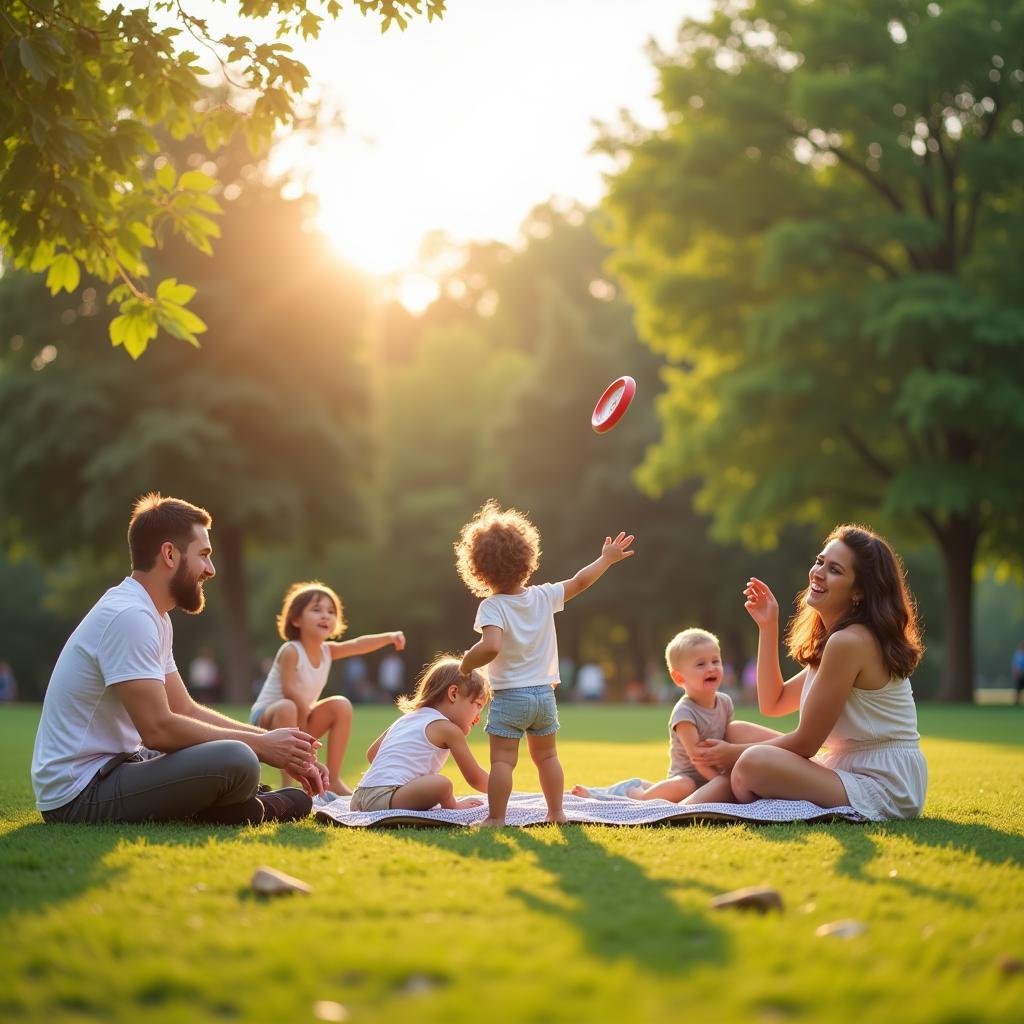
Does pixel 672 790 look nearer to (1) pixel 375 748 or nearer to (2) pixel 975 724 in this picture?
(1) pixel 375 748

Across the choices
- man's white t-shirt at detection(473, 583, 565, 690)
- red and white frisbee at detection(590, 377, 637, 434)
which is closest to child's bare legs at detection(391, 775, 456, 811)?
man's white t-shirt at detection(473, 583, 565, 690)

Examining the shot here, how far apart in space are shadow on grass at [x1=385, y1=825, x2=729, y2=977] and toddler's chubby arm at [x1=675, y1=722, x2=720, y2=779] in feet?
5.51

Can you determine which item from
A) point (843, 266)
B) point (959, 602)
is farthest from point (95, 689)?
point (959, 602)

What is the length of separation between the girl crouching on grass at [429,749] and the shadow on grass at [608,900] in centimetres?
95

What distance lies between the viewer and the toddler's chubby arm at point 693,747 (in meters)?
8.15

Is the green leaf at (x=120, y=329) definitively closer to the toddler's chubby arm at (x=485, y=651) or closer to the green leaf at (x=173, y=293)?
the green leaf at (x=173, y=293)

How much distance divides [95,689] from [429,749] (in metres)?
2.09

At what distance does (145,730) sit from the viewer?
668 centimetres

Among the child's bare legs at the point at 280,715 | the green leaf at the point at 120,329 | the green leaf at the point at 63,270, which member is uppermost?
the green leaf at the point at 63,270

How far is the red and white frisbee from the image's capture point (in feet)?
29.7

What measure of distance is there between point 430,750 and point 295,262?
28.1 meters

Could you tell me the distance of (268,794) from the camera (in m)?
7.51

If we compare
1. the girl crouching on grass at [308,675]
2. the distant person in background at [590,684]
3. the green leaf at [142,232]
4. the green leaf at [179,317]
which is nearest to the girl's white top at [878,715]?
the girl crouching on grass at [308,675]

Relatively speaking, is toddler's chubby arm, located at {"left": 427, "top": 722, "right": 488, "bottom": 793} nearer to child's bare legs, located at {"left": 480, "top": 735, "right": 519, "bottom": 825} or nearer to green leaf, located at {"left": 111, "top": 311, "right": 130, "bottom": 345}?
child's bare legs, located at {"left": 480, "top": 735, "right": 519, "bottom": 825}
